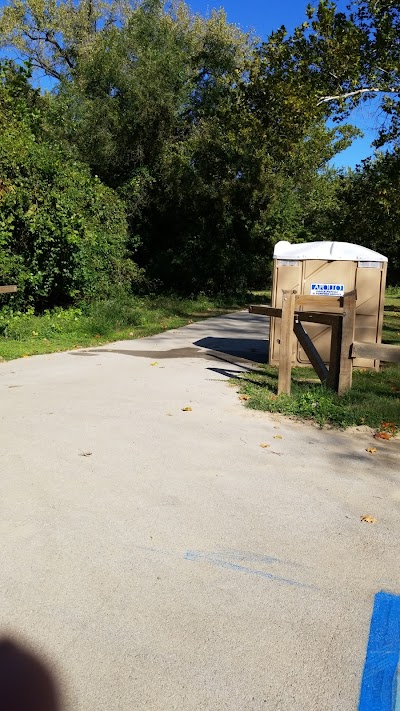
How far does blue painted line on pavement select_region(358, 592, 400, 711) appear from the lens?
2285 millimetres

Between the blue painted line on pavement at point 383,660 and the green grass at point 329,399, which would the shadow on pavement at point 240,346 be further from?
the blue painted line on pavement at point 383,660

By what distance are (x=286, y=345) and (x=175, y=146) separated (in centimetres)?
1844

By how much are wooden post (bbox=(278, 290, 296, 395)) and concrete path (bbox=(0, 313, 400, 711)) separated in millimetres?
1068

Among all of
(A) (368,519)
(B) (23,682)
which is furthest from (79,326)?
(B) (23,682)

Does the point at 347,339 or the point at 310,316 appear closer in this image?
the point at 347,339

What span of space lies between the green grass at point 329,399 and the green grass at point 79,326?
4.17m

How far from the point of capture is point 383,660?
2.50 metres

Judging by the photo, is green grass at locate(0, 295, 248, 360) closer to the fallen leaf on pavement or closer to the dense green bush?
the dense green bush

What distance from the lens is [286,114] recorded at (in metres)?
12.0

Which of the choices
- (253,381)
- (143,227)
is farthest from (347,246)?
Result: (143,227)

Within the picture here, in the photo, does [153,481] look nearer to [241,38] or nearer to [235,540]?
[235,540]

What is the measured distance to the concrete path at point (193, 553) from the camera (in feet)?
7.88

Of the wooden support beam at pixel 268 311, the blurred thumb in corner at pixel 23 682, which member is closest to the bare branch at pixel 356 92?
the wooden support beam at pixel 268 311

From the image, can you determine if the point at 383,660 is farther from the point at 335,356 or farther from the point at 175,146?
the point at 175,146
